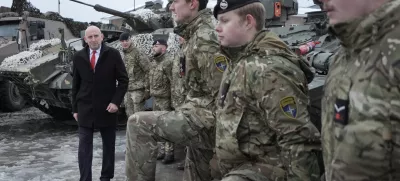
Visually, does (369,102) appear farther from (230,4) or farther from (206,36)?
(206,36)

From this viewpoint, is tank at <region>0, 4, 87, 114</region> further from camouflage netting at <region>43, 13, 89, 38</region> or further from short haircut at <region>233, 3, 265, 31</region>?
short haircut at <region>233, 3, 265, 31</region>

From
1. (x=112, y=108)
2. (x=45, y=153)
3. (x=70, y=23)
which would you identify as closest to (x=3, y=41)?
(x=70, y=23)

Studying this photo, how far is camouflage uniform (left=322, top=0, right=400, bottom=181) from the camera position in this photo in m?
1.41

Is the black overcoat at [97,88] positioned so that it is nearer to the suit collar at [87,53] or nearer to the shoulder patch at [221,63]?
the suit collar at [87,53]

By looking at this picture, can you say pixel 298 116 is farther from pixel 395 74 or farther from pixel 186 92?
pixel 186 92

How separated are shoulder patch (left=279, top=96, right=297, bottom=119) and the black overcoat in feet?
9.78

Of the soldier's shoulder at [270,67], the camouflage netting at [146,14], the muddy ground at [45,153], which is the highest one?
the camouflage netting at [146,14]

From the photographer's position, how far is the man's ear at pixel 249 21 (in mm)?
2529

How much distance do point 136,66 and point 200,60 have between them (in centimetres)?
452

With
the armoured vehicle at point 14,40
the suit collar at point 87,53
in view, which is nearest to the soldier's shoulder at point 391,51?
the suit collar at point 87,53

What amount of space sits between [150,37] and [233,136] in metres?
7.48

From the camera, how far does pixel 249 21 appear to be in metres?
2.54

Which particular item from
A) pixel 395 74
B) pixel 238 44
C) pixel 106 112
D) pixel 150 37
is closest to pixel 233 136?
pixel 238 44

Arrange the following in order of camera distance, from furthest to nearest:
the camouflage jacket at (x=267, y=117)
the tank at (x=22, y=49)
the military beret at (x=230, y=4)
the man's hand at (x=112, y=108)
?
the tank at (x=22, y=49) < the man's hand at (x=112, y=108) < the military beret at (x=230, y=4) < the camouflage jacket at (x=267, y=117)
